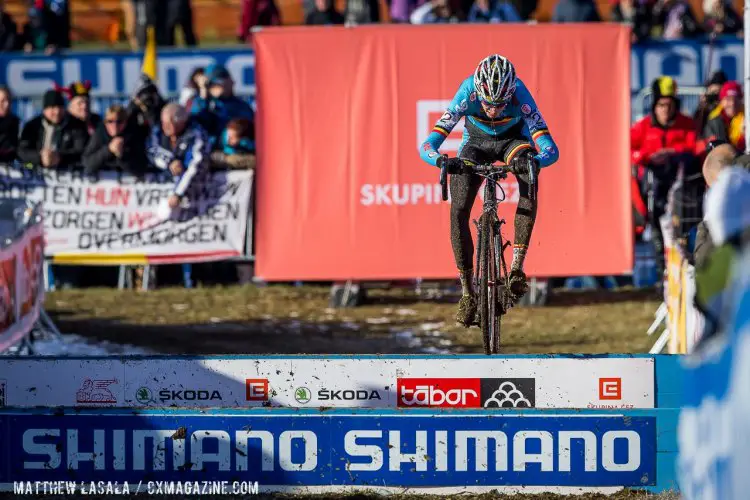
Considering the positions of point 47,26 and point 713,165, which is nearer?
point 713,165

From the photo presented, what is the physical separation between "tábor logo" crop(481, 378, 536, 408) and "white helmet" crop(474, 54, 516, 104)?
1854 millimetres

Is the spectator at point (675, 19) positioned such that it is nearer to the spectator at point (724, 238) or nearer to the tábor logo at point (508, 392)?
the tábor logo at point (508, 392)

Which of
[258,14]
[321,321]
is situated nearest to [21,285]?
[321,321]

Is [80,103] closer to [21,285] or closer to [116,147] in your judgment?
[116,147]

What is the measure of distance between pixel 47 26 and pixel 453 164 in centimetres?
1131

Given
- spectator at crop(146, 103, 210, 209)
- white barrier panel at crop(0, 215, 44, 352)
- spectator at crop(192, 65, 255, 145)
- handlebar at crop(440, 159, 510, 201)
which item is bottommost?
white barrier panel at crop(0, 215, 44, 352)

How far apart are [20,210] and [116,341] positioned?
1.74 m

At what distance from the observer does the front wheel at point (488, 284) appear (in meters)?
8.57

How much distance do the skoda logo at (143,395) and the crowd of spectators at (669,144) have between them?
6.78m

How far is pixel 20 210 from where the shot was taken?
35.9 feet

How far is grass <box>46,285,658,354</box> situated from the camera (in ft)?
38.7

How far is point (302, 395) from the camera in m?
7.30

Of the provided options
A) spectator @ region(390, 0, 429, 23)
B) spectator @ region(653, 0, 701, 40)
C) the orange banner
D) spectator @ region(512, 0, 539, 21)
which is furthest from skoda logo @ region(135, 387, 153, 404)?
spectator @ region(512, 0, 539, 21)

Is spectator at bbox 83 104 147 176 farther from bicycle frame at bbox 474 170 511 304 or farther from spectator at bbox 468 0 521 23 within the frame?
bicycle frame at bbox 474 170 511 304
